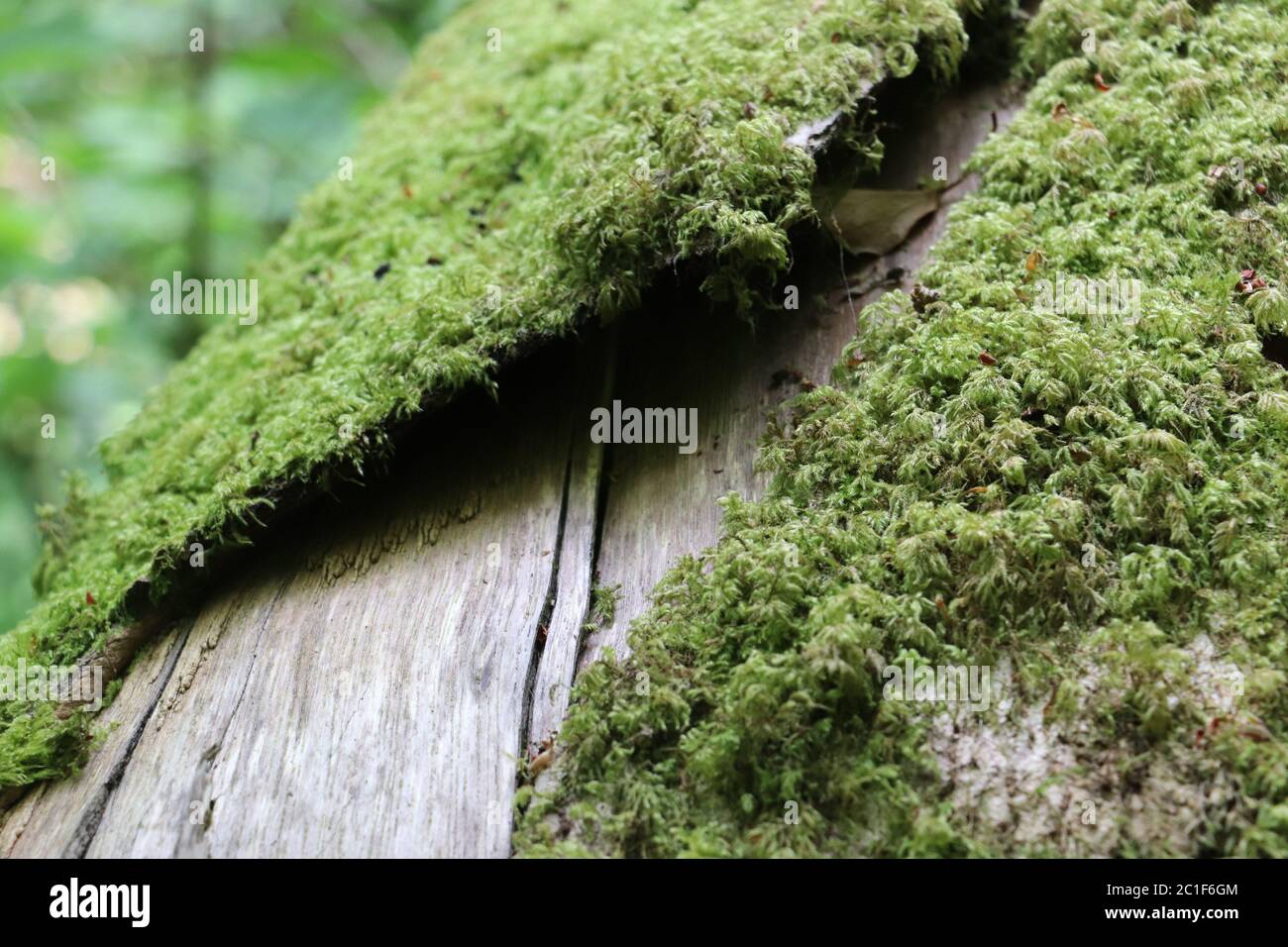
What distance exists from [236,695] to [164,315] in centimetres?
468

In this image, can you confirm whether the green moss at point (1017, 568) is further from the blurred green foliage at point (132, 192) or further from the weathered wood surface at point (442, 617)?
the blurred green foliage at point (132, 192)

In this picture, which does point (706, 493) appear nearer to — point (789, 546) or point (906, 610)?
point (789, 546)

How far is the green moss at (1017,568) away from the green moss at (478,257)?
0.63m

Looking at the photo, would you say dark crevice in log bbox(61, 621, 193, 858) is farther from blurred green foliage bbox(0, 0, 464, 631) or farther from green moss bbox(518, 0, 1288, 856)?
blurred green foliage bbox(0, 0, 464, 631)

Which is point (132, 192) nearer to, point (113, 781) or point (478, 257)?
point (478, 257)

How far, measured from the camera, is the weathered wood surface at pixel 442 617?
85.4 inches

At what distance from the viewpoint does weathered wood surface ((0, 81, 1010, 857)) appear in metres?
2.17

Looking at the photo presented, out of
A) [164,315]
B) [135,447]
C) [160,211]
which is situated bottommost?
[135,447]

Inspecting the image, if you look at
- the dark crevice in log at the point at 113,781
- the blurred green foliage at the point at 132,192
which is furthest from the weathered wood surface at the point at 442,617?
the blurred green foliage at the point at 132,192

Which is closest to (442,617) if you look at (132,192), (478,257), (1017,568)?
(478,257)

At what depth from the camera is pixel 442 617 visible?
8.21ft

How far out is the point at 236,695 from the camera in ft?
8.11
